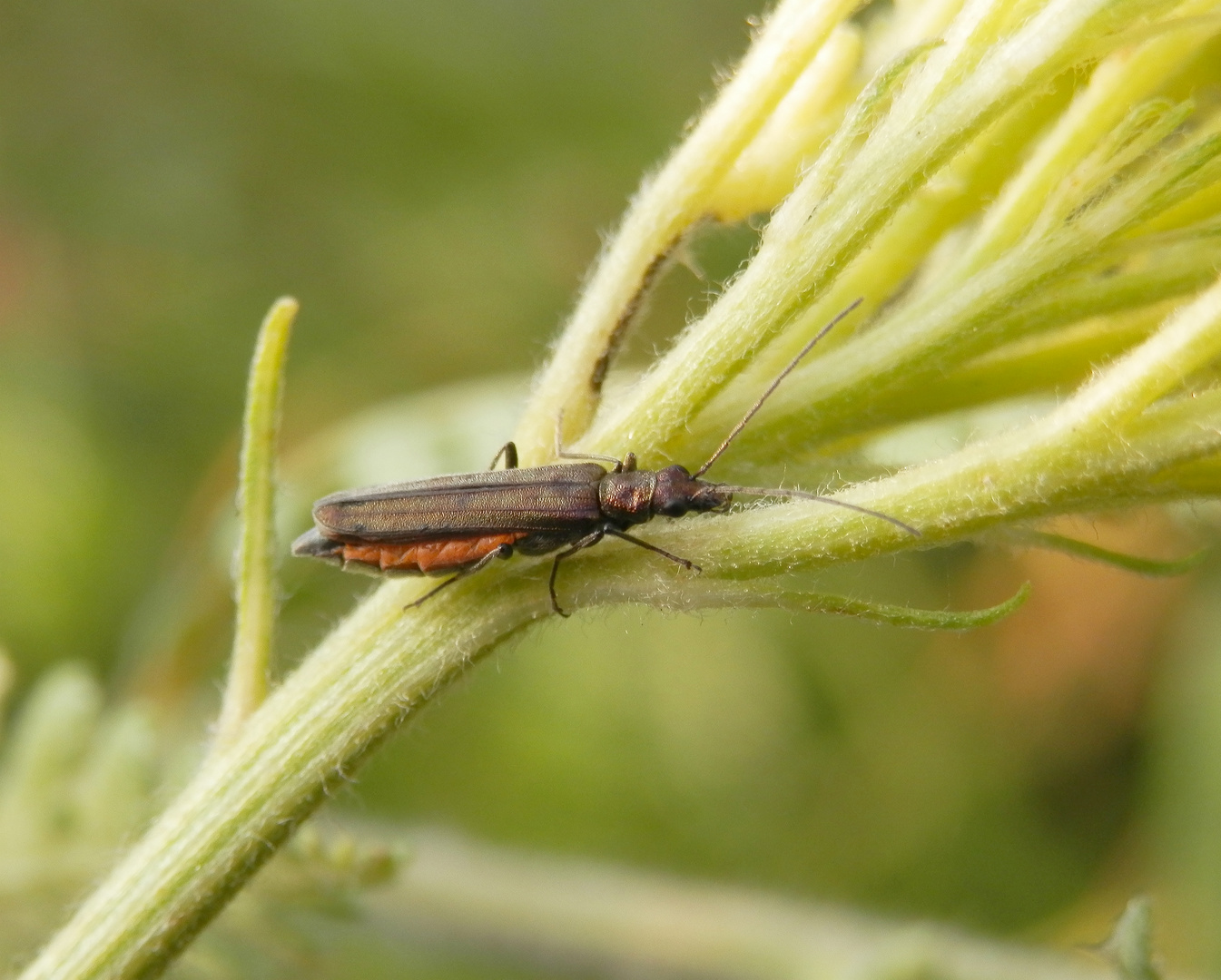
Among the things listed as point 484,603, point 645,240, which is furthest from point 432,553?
point 645,240

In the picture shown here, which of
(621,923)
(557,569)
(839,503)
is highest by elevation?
(621,923)

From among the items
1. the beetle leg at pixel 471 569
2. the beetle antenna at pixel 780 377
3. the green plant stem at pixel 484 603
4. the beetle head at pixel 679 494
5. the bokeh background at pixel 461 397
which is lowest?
the green plant stem at pixel 484 603

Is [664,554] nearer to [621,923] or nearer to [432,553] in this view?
[432,553]

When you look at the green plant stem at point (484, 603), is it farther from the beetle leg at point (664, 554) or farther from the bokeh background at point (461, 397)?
the bokeh background at point (461, 397)

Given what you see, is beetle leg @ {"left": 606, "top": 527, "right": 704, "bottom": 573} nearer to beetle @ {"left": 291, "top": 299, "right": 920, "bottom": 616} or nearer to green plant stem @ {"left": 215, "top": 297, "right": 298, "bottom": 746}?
beetle @ {"left": 291, "top": 299, "right": 920, "bottom": 616}

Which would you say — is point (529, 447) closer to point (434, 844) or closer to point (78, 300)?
point (434, 844)

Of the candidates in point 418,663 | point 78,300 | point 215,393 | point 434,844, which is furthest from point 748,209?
point 78,300

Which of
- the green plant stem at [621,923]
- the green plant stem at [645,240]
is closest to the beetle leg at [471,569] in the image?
the green plant stem at [645,240]
